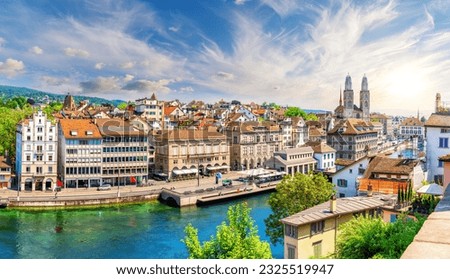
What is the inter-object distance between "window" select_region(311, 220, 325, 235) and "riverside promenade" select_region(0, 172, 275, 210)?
8142 mm

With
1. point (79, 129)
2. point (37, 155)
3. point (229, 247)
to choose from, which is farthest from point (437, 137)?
point (37, 155)

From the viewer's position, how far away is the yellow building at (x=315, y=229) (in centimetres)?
546

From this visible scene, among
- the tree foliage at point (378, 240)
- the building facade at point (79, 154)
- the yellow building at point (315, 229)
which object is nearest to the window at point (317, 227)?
the yellow building at point (315, 229)

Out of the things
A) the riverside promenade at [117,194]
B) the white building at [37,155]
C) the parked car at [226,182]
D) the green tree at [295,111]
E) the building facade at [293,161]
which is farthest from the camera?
the building facade at [293,161]

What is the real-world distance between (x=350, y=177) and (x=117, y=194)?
7213mm

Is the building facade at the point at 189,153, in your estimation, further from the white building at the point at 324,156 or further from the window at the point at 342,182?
the window at the point at 342,182

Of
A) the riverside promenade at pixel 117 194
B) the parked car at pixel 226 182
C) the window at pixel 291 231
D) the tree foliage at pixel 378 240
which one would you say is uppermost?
the tree foliage at pixel 378 240

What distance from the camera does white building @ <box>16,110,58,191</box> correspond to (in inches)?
549

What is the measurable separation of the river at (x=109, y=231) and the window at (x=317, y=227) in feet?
5.85

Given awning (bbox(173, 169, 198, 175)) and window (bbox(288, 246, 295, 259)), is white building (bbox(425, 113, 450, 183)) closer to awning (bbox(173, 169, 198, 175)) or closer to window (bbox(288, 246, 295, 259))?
window (bbox(288, 246, 295, 259))

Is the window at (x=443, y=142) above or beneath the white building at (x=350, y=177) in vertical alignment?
above

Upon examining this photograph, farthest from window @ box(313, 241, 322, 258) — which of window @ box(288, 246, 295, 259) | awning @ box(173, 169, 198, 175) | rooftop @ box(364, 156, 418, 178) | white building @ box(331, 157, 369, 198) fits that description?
awning @ box(173, 169, 198, 175)

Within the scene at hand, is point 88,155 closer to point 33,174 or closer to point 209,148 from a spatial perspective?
point 33,174

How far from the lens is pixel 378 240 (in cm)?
300
